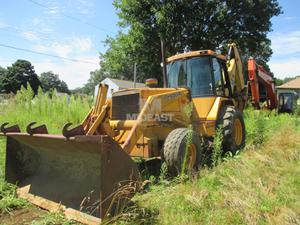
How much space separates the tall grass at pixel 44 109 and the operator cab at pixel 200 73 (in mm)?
4370

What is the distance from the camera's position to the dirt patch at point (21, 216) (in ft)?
12.8

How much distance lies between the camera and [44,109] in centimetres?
1117

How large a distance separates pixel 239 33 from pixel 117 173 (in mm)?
19030

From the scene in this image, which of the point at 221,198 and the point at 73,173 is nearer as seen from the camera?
the point at 221,198

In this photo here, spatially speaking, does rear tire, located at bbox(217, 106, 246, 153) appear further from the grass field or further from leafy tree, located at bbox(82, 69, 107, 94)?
leafy tree, located at bbox(82, 69, 107, 94)

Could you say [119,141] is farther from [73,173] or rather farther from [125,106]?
[73,173]

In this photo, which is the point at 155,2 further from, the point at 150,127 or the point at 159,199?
the point at 159,199

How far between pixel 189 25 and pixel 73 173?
1671 cm

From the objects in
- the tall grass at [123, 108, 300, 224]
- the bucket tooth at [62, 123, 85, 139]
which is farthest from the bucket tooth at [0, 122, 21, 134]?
the tall grass at [123, 108, 300, 224]

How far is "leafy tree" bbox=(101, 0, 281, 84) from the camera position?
19.4 meters

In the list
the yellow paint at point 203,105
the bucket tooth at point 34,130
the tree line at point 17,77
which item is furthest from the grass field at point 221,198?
the tree line at point 17,77

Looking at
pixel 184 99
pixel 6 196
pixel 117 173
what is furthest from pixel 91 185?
pixel 184 99

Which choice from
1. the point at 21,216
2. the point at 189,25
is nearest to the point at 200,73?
the point at 21,216

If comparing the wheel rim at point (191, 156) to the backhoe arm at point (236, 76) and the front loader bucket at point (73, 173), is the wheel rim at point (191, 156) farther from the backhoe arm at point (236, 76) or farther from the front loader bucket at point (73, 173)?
the backhoe arm at point (236, 76)
